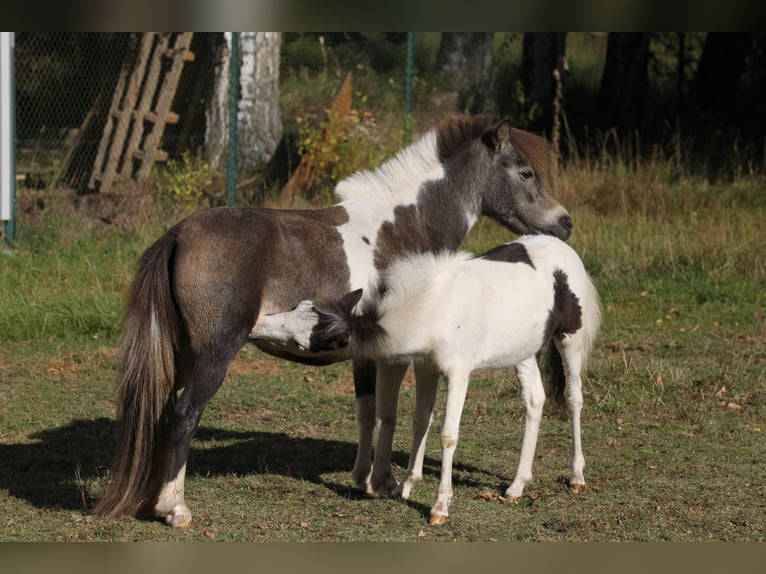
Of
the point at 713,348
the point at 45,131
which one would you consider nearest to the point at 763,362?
the point at 713,348

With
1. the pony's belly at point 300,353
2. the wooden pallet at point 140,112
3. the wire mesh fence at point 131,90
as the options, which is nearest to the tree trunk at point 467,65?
the wire mesh fence at point 131,90

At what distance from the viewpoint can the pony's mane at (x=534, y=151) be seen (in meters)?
6.23

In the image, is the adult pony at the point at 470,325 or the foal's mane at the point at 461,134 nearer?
the adult pony at the point at 470,325

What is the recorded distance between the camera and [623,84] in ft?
51.6

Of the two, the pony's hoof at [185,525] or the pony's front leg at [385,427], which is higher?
the pony's front leg at [385,427]

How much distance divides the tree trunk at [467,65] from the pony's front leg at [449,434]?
9.87 meters

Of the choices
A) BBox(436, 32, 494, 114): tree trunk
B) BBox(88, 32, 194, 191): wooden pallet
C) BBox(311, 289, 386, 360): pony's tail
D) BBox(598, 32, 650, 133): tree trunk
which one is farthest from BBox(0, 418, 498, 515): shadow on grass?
BBox(598, 32, 650, 133): tree trunk

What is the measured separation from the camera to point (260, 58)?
43.0ft

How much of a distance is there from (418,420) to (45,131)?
998 centimetres

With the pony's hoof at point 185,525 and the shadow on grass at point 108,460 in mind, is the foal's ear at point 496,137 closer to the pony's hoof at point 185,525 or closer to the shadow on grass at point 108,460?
the shadow on grass at point 108,460

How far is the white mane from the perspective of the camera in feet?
19.6

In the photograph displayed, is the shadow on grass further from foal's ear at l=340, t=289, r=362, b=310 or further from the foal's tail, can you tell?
foal's ear at l=340, t=289, r=362, b=310

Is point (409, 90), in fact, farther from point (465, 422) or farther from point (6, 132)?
point (465, 422)

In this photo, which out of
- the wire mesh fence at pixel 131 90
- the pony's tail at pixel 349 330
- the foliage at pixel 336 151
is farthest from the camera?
the wire mesh fence at pixel 131 90
